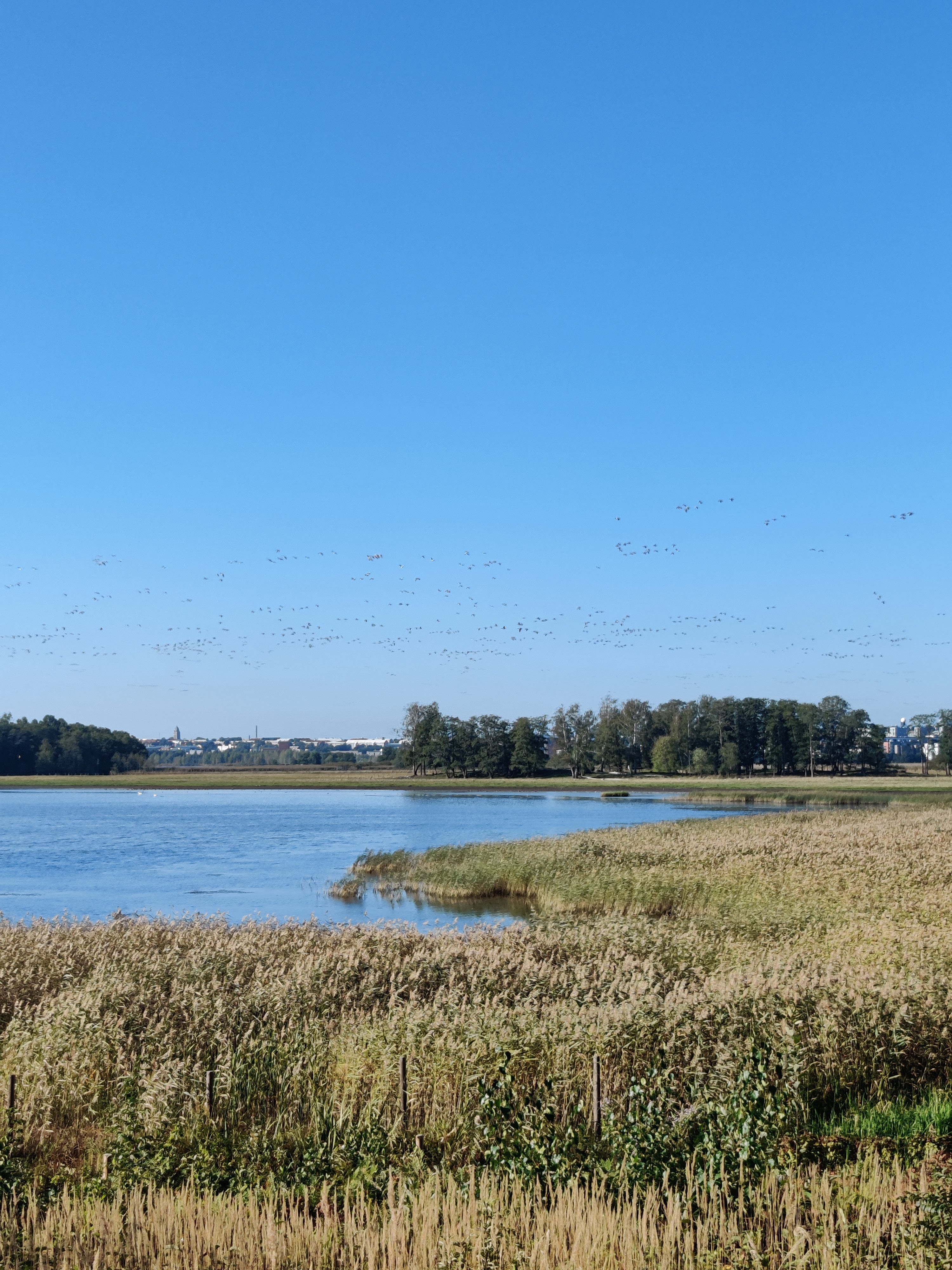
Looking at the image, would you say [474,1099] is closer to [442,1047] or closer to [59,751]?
[442,1047]

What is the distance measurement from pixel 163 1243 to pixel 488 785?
135 metres

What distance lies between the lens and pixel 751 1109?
29.3 ft

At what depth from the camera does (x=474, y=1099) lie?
10070 mm

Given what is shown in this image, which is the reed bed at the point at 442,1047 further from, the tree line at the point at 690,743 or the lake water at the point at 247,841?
the tree line at the point at 690,743

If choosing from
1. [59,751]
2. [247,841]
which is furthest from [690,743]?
[247,841]

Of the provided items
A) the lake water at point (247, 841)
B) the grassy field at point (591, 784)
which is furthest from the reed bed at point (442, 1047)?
the grassy field at point (591, 784)

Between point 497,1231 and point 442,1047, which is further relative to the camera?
point 442,1047

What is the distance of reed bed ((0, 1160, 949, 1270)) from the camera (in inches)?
265

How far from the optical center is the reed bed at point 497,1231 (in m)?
6.72

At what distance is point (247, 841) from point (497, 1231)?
51.2m

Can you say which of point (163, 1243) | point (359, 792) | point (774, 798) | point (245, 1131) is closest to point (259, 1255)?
point (163, 1243)

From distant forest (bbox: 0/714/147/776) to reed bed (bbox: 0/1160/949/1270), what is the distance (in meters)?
171

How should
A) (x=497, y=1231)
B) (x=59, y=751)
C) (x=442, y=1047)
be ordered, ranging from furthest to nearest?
(x=59, y=751) → (x=442, y=1047) → (x=497, y=1231)

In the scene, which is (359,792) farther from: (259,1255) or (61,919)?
(259,1255)
